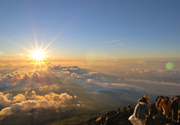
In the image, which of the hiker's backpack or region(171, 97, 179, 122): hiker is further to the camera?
region(171, 97, 179, 122): hiker

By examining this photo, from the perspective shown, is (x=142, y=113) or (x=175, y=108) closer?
(x=142, y=113)

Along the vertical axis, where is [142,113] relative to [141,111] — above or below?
below

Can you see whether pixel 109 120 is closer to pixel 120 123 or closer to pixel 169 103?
pixel 120 123

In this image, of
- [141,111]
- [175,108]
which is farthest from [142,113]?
[175,108]

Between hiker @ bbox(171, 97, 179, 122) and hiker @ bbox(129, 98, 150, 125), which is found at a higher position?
hiker @ bbox(129, 98, 150, 125)

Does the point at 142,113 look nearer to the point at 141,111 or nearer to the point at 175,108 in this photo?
the point at 141,111

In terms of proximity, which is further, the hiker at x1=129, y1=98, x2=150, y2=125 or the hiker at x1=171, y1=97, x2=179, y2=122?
the hiker at x1=171, y1=97, x2=179, y2=122

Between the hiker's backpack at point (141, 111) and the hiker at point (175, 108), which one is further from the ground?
the hiker's backpack at point (141, 111)

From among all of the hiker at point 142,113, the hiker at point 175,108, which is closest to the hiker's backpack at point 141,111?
the hiker at point 142,113

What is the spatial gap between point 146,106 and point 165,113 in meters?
9.50

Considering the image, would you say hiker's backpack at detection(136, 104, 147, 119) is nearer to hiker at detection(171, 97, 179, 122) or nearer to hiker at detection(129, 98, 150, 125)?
hiker at detection(129, 98, 150, 125)

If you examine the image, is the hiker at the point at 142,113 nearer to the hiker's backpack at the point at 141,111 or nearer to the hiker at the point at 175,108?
the hiker's backpack at the point at 141,111

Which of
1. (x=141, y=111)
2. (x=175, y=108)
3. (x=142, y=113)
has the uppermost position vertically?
(x=141, y=111)

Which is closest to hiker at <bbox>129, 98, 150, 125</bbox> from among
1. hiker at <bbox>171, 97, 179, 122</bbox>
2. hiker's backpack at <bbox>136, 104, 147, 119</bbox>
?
hiker's backpack at <bbox>136, 104, 147, 119</bbox>
